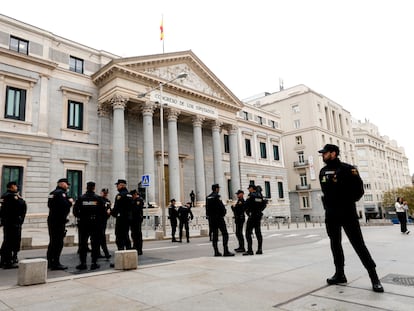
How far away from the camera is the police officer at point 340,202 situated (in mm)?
4613

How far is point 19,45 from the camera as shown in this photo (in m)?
22.8

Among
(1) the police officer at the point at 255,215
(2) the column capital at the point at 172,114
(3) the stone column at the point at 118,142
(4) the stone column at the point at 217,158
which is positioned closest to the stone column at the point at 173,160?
(2) the column capital at the point at 172,114

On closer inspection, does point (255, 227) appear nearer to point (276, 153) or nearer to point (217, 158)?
point (217, 158)

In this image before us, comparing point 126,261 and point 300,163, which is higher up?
point 300,163

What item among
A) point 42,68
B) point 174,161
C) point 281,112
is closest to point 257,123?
point 281,112

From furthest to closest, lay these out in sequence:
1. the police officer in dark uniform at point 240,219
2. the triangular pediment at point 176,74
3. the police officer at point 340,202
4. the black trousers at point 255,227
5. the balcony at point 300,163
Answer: the balcony at point 300,163
the triangular pediment at point 176,74
the police officer in dark uniform at point 240,219
the black trousers at point 255,227
the police officer at point 340,202

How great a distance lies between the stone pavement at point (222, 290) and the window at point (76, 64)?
925 inches

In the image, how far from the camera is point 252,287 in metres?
4.75

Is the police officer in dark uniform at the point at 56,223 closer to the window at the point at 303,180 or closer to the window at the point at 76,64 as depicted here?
the window at the point at 76,64

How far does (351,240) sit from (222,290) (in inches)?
81.9

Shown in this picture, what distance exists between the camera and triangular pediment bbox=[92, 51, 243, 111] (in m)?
25.4

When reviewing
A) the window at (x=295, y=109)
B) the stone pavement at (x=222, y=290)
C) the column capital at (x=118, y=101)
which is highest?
the window at (x=295, y=109)

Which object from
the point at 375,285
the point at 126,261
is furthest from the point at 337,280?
the point at 126,261

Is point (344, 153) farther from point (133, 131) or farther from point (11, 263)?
point (11, 263)
